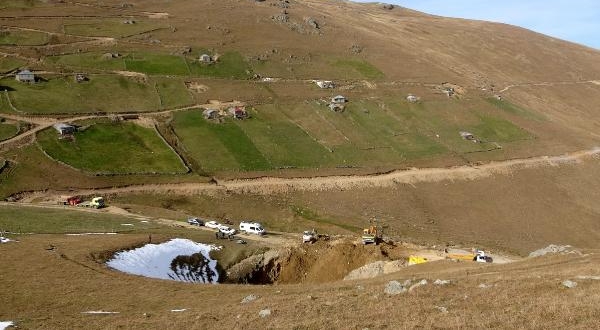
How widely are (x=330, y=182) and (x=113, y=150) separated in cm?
4056

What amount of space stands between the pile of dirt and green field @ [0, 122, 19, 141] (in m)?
58.5

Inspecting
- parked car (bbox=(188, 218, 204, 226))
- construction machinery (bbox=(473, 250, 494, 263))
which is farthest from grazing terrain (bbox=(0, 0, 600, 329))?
construction machinery (bbox=(473, 250, 494, 263))

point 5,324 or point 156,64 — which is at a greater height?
point 156,64

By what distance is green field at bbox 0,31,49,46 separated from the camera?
5148 inches

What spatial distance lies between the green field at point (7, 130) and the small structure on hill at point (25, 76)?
780 inches

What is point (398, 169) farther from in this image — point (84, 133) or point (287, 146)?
point (84, 133)

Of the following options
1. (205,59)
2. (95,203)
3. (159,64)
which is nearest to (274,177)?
(95,203)

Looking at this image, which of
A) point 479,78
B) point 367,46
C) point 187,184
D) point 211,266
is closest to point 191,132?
point 187,184

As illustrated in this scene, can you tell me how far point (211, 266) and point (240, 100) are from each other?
75929 millimetres

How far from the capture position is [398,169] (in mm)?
109438

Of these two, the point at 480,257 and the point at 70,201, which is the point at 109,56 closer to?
the point at 70,201

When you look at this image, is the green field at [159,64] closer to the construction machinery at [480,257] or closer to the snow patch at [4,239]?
the snow patch at [4,239]

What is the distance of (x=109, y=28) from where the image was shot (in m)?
150

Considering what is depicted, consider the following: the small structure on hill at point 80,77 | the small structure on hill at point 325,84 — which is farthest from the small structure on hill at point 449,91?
the small structure on hill at point 80,77
